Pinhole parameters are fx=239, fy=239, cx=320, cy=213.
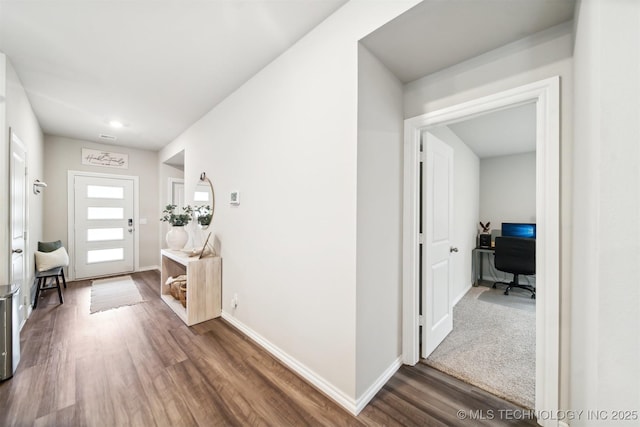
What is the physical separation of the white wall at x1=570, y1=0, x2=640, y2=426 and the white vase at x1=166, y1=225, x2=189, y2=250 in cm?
369

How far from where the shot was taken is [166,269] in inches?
135

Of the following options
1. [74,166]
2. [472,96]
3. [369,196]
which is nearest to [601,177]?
[369,196]

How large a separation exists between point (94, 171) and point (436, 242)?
5.91 m

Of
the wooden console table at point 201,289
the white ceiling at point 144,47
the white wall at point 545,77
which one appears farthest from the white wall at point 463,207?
the wooden console table at point 201,289

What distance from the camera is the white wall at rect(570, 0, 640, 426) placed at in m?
0.67

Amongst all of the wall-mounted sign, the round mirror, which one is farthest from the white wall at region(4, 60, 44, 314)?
the round mirror

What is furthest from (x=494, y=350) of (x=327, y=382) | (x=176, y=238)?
(x=176, y=238)

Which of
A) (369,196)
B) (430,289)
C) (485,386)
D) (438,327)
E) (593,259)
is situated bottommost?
(485,386)

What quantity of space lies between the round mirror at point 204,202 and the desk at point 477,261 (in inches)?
172

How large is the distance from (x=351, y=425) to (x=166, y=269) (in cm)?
317

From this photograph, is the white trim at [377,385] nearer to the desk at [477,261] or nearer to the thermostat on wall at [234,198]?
the thermostat on wall at [234,198]

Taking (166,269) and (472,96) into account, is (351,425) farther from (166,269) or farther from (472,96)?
(166,269)

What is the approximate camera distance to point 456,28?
140 cm

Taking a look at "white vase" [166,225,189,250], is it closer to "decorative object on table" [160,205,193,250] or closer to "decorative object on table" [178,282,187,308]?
"decorative object on table" [160,205,193,250]
